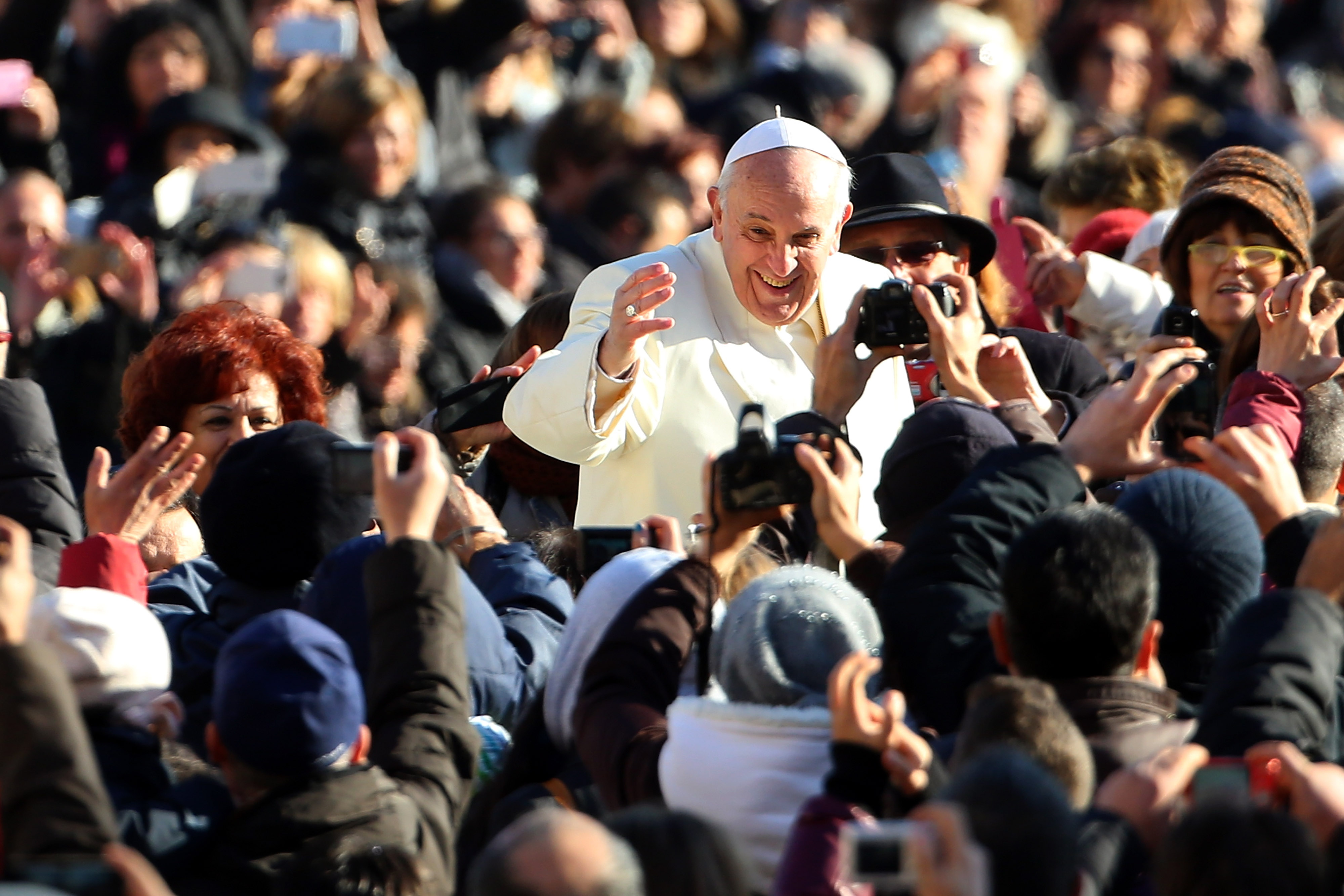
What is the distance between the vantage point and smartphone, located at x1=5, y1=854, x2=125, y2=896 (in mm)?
2543

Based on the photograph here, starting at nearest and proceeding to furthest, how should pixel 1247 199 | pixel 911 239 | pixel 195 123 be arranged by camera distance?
pixel 1247 199 < pixel 911 239 < pixel 195 123

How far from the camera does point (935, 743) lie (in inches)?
125

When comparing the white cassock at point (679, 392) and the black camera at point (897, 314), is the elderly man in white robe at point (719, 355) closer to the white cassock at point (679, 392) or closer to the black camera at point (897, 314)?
the white cassock at point (679, 392)

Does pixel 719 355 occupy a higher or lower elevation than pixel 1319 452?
higher

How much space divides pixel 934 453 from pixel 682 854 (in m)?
1.33

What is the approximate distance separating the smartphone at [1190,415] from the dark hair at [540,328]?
172cm

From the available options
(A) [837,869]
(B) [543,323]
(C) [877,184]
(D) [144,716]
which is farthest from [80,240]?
(A) [837,869]

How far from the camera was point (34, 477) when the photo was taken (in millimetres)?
4414

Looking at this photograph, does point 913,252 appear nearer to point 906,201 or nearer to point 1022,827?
point 906,201

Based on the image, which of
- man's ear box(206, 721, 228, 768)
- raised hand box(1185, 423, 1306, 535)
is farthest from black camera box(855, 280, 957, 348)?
man's ear box(206, 721, 228, 768)

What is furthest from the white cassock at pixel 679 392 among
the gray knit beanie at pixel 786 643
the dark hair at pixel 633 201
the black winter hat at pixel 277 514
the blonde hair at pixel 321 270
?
the dark hair at pixel 633 201

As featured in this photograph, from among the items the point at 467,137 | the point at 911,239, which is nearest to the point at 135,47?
the point at 467,137

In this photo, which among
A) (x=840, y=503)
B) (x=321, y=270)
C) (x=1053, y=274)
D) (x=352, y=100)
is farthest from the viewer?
(x=352, y=100)

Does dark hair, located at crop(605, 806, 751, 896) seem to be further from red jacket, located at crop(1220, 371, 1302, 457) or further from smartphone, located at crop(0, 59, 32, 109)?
smartphone, located at crop(0, 59, 32, 109)
